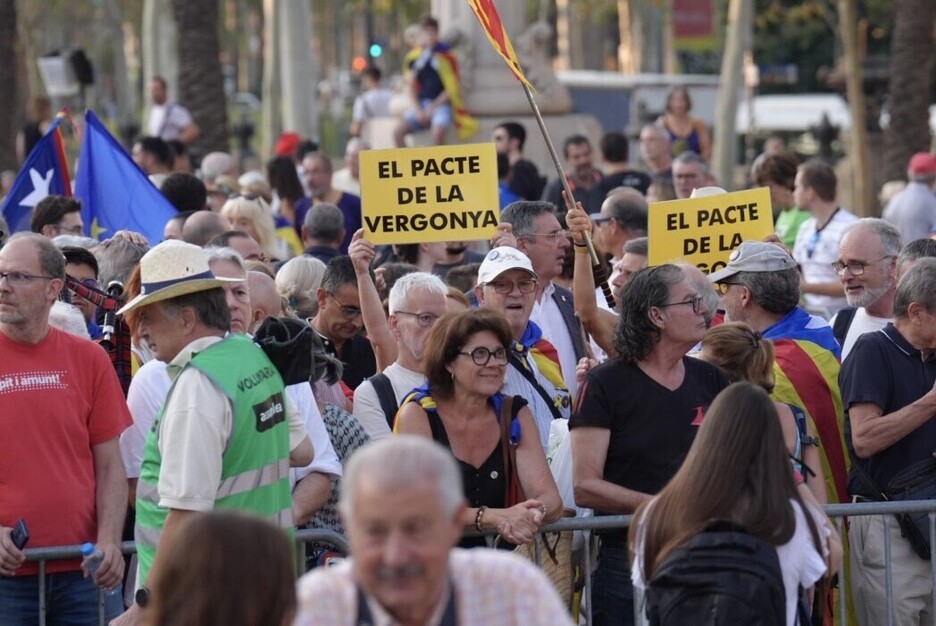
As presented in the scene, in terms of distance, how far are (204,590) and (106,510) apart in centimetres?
258

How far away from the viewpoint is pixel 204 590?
3865mm

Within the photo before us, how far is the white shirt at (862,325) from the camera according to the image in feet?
25.9

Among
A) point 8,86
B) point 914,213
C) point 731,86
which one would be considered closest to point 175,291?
point 914,213

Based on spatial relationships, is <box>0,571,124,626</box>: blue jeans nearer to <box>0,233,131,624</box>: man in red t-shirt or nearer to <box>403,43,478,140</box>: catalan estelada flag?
<box>0,233,131,624</box>: man in red t-shirt

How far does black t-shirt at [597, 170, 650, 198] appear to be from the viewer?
13500 mm

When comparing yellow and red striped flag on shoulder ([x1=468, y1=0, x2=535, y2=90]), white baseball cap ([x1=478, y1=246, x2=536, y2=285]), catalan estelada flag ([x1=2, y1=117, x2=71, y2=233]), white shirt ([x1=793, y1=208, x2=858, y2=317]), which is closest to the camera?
white baseball cap ([x1=478, y1=246, x2=536, y2=285])

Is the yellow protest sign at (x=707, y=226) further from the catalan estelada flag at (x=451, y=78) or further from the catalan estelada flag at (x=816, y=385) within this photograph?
the catalan estelada flag at (x=451, y=78)

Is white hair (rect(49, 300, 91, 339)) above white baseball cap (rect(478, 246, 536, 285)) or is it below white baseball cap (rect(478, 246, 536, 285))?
below

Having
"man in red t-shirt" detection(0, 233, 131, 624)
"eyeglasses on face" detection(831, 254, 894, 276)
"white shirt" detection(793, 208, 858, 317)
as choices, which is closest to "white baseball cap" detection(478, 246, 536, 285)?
"eyeglasses on face" detection(831, 254, 894, 276)

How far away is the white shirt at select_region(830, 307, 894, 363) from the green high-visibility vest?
3.16 metres

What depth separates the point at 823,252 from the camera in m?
11.7

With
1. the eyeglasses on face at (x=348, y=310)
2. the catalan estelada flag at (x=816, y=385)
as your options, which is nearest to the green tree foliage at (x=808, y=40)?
the eyeglasses on face at (x=348, y=310)

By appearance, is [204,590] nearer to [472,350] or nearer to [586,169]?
→ [472,350]

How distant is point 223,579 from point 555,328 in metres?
4.58
